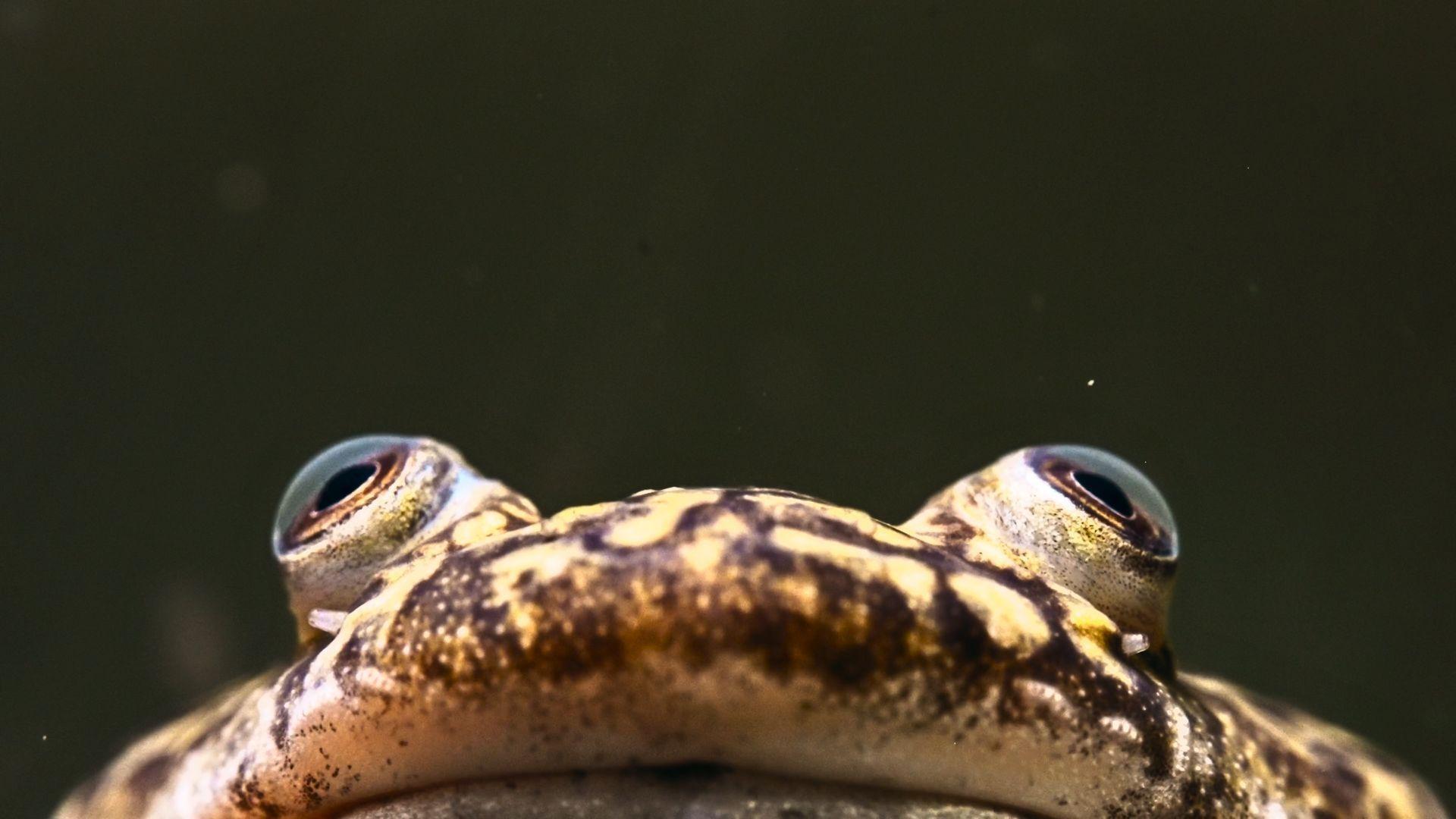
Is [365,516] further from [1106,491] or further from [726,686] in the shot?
[1106,491]

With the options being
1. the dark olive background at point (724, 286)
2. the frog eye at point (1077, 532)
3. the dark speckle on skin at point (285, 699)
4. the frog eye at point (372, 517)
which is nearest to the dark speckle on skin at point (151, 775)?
the frog eye at point (372, 517)

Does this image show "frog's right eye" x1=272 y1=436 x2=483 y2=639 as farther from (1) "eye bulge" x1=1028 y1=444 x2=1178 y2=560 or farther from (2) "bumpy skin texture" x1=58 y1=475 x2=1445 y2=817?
(1) "eye bulge" x1=1028 y1=444 x2=1178 y2=560

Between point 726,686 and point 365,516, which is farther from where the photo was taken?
point 365,516

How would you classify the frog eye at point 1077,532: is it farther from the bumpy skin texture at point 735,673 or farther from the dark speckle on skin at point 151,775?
the dark speckle on skin at point 151,775

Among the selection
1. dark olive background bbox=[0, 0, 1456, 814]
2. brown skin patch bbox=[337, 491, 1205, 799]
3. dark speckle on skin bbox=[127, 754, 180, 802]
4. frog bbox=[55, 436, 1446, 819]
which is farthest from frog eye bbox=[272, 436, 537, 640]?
dark olive background bbox=[0, 0, 1456, 814]

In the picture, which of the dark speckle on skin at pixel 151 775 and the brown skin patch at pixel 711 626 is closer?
the brown skin patch at pixel 711 626

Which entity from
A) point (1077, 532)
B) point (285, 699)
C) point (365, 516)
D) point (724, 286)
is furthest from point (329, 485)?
point (724, 286)

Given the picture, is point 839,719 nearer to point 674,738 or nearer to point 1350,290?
point 674,738
